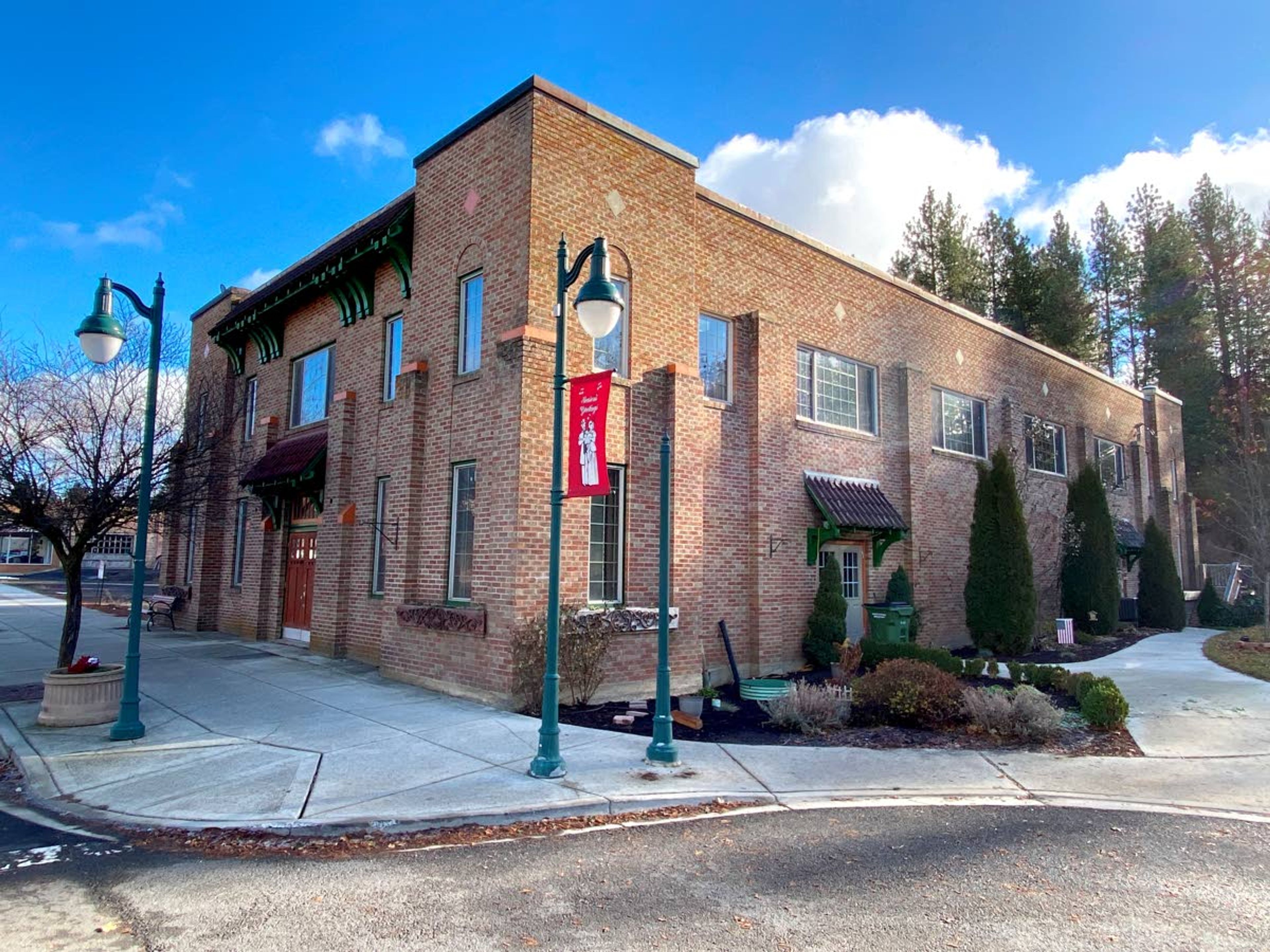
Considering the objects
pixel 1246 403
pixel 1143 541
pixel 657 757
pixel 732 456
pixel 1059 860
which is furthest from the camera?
pixel 1246 403

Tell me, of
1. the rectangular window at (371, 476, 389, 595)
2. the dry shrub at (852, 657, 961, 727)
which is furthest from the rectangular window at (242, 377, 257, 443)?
the dry shrub at (852, 657, 961, 727)

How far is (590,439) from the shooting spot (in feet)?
24.8

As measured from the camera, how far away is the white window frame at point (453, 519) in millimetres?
11203

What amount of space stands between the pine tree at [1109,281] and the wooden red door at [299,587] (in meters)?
40.1

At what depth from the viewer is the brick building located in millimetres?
10641

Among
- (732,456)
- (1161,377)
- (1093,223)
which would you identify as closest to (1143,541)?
(732,456)

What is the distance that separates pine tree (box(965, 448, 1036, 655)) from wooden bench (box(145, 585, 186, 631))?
740 inches

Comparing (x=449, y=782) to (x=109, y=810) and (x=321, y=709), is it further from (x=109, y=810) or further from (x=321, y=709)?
(x=321, y=709)

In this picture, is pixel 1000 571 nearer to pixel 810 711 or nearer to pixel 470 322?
pixel 810 711

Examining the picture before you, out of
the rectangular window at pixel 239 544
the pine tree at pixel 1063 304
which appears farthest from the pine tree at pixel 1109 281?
the rectangular window at pixel 239 544

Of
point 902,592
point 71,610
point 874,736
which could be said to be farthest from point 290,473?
point 902,592

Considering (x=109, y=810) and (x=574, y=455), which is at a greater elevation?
(x=574, y=455)

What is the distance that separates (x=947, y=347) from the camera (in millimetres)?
18344

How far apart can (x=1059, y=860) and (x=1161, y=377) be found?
42120 millimetres
